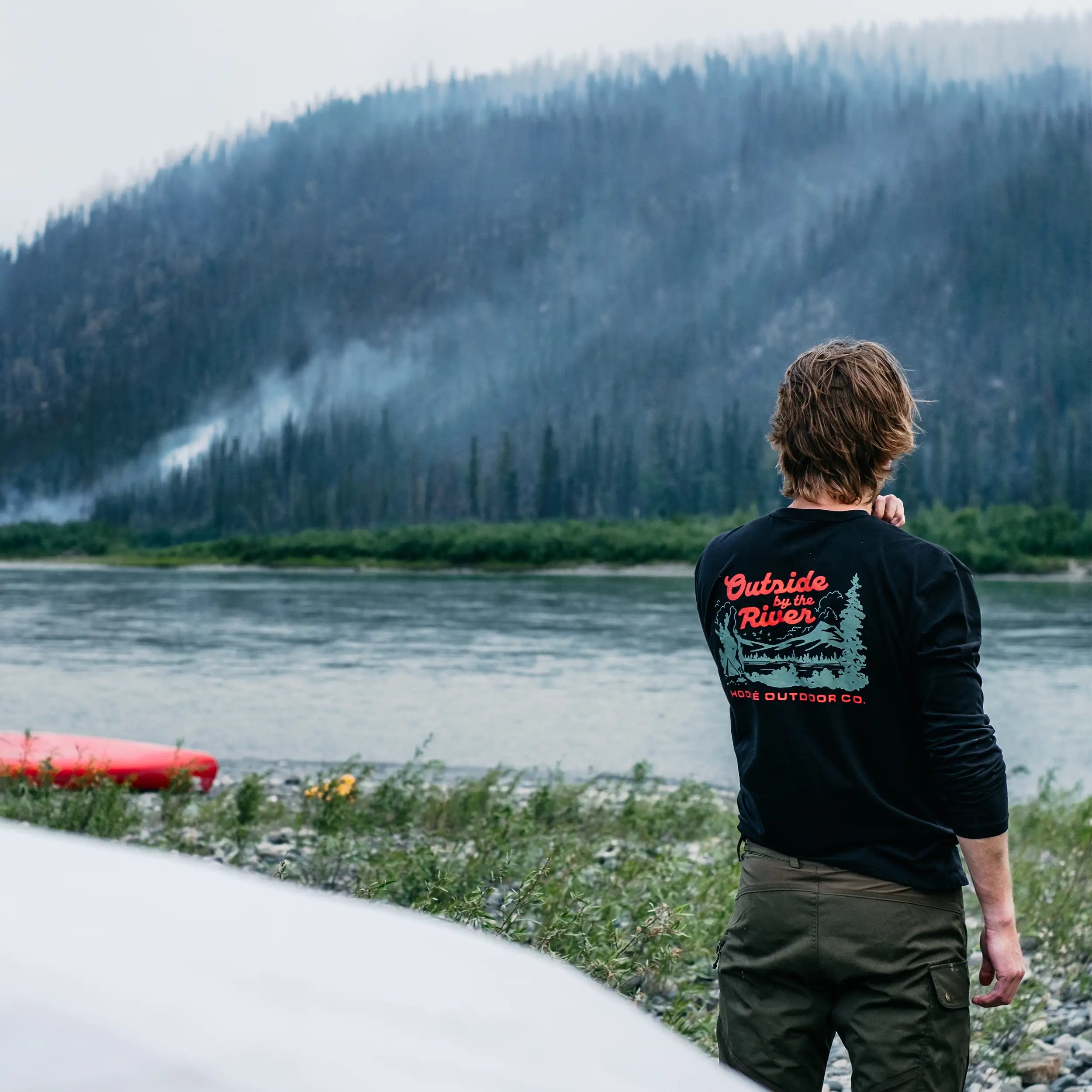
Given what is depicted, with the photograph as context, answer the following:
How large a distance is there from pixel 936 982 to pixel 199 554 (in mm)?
107992

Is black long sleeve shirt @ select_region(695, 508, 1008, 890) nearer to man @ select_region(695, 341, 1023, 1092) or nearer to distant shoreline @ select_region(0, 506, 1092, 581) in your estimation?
man @ select_region(695, 341, 1023, 1092)

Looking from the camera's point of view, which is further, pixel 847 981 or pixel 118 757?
pixel 118 757

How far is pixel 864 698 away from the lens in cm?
201

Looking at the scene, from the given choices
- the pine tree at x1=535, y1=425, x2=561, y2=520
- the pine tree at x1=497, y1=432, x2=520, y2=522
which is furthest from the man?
the pine tree at x1=497, y1=432, x2=520, y2=522

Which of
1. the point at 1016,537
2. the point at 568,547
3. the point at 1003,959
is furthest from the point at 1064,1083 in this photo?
the point at 568,547

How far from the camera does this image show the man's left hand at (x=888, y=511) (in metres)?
2.20

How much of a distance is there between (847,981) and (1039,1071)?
2.28 m

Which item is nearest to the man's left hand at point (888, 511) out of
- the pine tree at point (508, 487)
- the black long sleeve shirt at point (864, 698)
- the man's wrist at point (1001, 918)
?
the black long sleeve shirt at point (864, 698)

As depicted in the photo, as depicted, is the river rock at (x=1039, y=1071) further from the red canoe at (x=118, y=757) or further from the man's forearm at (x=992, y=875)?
the red canoe at (x=118, y=757)

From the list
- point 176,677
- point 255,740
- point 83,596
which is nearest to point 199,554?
point 83,596

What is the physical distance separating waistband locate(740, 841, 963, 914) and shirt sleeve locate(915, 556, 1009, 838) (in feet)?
0.43

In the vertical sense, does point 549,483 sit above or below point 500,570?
above

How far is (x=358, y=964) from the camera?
105cm

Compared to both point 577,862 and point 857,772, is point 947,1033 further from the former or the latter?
point 577,862
